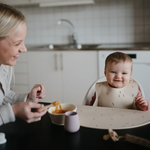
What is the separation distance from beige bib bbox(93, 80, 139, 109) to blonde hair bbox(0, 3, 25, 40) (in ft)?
2.34

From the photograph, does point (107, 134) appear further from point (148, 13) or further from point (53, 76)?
point (148, 13)

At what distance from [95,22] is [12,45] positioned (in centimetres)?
240

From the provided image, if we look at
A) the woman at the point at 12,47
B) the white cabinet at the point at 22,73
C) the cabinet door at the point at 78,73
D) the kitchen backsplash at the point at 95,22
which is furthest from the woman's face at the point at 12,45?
the kitchen backsplash at the point at 95,22

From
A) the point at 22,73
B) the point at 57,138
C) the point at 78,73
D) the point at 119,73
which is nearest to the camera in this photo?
the point at 57,138

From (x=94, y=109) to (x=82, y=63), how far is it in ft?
5.41

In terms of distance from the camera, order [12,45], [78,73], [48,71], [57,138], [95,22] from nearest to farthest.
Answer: [57,138], [12,45], [78,73], [48,71], [95,22]

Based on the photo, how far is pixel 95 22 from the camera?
129 inches

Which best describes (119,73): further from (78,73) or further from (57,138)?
(78,73)

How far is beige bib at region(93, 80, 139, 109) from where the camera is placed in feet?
4.56

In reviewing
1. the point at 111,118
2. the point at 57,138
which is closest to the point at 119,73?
the point at 111,118

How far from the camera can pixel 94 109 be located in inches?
48.5

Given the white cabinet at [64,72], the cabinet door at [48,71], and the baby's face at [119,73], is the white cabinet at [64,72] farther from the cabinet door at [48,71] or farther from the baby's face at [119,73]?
the baby's face at [119,73]

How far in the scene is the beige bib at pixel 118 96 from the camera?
1391 millimetres

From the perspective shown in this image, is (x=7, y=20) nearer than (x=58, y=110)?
Yes
